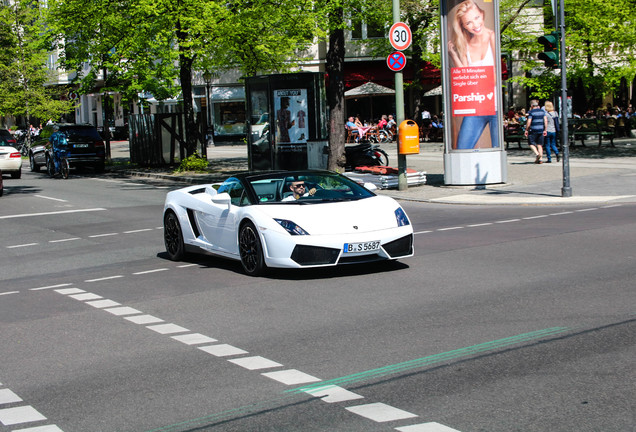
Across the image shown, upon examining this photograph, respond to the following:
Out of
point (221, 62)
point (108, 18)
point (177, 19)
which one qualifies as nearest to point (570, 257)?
point (177, 19)

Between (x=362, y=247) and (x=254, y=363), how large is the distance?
12.4 ft

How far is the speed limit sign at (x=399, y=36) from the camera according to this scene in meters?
20.5

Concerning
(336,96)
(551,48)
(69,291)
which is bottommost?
(69,291)

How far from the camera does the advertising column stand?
21.3 metres

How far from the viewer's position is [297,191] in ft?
36.4

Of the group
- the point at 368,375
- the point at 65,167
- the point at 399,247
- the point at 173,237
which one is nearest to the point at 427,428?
the point at 368,375

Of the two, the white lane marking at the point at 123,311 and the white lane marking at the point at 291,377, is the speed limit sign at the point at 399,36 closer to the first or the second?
the white lane marking at the point at 123,311

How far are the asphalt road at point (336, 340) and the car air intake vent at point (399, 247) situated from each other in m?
0.29

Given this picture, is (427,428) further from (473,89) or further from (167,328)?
(473,89)

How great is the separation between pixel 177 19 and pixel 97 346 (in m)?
21.7

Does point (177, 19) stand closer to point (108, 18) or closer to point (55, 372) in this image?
point (108, 18)

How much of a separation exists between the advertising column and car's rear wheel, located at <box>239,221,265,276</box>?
A: 38.4 ft

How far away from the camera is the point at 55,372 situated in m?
6.66

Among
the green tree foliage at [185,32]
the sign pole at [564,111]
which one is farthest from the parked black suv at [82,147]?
the sign pole at [564,111]
